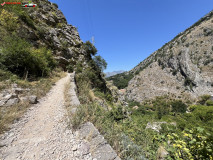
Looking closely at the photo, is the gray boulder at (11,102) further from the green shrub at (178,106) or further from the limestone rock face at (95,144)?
the green shrub at (178,106)

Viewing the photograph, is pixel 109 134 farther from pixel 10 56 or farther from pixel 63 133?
pixel 10 56

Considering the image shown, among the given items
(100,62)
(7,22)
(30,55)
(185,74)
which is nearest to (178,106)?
(185,74)

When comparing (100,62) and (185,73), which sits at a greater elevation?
(185,73)

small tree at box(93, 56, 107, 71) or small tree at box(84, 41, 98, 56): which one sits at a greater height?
small tree at box(84, 41, 98, 56)

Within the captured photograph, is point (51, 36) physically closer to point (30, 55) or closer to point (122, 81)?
point (30, 55)

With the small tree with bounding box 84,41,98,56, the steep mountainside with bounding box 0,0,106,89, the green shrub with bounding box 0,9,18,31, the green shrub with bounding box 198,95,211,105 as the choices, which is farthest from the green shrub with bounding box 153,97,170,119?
the green shrub with bounding box 0,9,18,31

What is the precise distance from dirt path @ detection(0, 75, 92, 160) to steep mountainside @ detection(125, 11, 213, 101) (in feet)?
165

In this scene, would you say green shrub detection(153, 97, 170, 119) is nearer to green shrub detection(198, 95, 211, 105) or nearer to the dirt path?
green shrub detection(198, 95, 211, 105)

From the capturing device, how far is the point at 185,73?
39469 millimetres

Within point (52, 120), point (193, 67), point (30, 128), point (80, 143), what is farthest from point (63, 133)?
point (193, 67)

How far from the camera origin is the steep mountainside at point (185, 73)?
3522cm

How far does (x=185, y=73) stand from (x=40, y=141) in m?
56.0

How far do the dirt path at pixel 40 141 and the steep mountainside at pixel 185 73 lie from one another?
5025 cm

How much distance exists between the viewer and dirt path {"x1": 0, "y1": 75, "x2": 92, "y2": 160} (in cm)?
156
